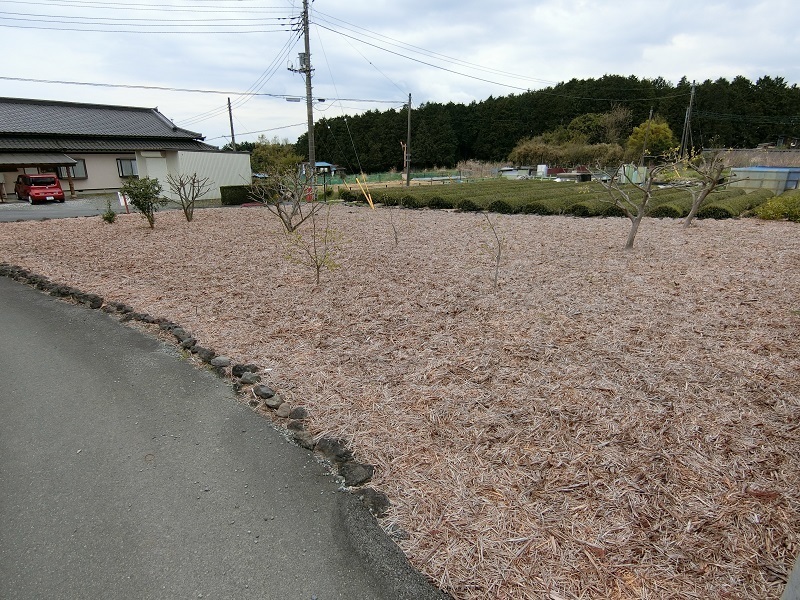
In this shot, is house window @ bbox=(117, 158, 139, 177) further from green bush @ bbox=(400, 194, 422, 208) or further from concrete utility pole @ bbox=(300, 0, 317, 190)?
green bush @ bbox=(400, 194, 422, 208)

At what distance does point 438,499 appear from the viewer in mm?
2455

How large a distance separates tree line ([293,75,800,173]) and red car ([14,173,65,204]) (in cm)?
2812

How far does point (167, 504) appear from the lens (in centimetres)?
251

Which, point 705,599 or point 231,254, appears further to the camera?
point 231,254

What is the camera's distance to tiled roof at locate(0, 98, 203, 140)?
25625 millimetres

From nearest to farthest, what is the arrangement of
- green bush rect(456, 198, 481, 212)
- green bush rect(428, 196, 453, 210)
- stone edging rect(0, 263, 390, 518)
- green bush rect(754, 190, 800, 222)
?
stone edging rect(0, 263, 390, 518), green bush rect(754, 190, 800, 222), green bush rect(456, 198, 481, 212), green bush rect(428, 196, 453, 210)

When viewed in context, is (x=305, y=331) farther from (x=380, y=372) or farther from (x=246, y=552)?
(x=246, y=552)

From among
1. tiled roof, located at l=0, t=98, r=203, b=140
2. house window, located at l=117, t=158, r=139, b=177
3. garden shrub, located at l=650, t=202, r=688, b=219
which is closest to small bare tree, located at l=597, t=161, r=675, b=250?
garden shrub, located at l=650, t=202, r=688, b=219

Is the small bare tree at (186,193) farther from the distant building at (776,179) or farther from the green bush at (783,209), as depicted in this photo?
the distant building at (776,179)

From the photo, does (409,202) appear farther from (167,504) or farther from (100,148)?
(100,148)

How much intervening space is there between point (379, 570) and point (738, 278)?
6.54m

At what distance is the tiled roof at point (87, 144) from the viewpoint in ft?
79.8

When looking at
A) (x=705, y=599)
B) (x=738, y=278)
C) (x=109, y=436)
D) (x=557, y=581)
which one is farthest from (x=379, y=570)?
(x=738, y=278)

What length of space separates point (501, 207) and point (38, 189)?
2177 cm
